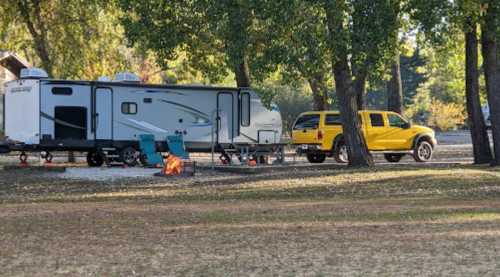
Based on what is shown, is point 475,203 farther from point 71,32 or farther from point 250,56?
point 71,32

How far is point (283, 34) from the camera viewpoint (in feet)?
79.3

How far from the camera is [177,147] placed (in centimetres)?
2852

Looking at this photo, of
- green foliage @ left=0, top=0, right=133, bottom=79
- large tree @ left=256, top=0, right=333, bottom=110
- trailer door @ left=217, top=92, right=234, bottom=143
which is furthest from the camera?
green foliage @ left=0, top=0, right=133, bottom=79

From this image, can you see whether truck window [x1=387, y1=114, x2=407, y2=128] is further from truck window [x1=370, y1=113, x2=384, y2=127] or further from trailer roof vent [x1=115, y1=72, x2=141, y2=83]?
trailer roof vent [x1=115, y1=72, x2=141, y2=83]

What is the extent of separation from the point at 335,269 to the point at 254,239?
103 inches

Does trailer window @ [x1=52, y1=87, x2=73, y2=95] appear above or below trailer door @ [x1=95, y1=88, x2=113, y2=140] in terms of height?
above

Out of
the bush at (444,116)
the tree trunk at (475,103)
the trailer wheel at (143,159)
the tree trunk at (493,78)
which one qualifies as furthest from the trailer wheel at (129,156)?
the bush at (444,116)

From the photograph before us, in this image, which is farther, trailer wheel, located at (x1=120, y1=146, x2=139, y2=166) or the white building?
the white building

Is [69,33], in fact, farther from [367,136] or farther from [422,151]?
[422,151]

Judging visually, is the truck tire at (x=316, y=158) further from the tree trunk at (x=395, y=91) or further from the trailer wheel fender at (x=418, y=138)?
the tree trunk at (x=395, y=91)

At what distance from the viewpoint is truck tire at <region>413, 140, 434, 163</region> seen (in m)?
31.9

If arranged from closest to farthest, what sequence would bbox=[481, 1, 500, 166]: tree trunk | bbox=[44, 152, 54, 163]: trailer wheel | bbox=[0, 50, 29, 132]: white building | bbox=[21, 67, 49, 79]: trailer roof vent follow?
bbox=[481, 1, 500, 166]: tree trunk < bbox=[21, 67, 49, 79]: trailer roof vent < bbox=[44, 152, 54, 163]: trailer wheel < bbox=[0, 50, 29, 132]: white building

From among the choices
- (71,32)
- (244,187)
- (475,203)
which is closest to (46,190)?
(244,187)

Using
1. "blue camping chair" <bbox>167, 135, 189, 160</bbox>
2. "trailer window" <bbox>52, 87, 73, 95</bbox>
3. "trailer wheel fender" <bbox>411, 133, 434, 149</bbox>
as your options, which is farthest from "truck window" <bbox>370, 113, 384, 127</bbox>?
"trailer window" <bbox>52, 87, 73, 95</bbox>
